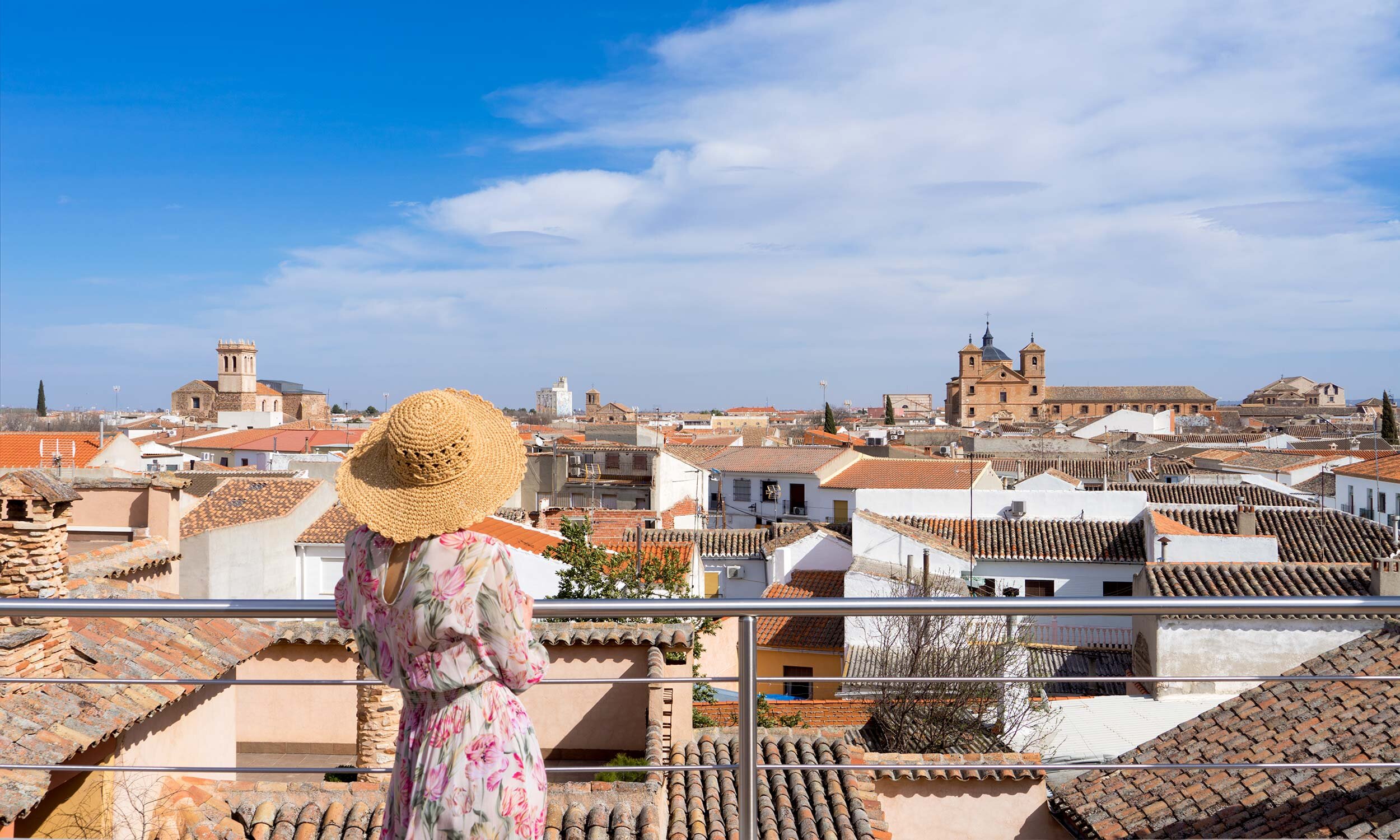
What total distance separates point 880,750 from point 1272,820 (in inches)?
247

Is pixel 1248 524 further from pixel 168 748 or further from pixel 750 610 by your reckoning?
pixel 750 610

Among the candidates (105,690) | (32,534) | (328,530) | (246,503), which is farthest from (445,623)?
(246,503)

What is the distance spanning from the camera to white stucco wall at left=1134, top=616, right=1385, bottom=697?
15.1 meters

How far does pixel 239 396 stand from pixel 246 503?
64763 millimetres

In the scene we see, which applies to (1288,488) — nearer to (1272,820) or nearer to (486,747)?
(1272,820)

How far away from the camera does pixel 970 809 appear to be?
28.9ft

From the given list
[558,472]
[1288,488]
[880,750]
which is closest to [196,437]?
[558,472]

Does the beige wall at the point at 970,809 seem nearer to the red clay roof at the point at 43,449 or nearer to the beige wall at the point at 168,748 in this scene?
the beige wall at the point at 168,748

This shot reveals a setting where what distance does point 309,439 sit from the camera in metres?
44.1

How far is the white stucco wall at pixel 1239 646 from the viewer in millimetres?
15133

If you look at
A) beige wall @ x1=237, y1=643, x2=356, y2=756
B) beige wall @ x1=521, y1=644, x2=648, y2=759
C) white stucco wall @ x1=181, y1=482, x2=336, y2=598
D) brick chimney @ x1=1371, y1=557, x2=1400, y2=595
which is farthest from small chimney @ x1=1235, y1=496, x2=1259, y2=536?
white stucco wall @ x1=181, y1=482, x2=336, y2=598

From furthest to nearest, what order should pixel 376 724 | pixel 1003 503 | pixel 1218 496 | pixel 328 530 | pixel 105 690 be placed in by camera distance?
pixel 1218 496 → pixel 1003 503 → pixel 328 530 → pixel 376 724 → pixel 105 690

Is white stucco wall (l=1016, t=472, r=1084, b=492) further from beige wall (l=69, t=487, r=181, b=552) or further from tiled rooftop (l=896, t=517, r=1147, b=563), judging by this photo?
beige wall (l=69, t=487, r=181, b=552)

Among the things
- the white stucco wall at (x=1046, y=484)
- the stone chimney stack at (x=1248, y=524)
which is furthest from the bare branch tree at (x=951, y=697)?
the white stucco wall at (x=1046, y=484)
